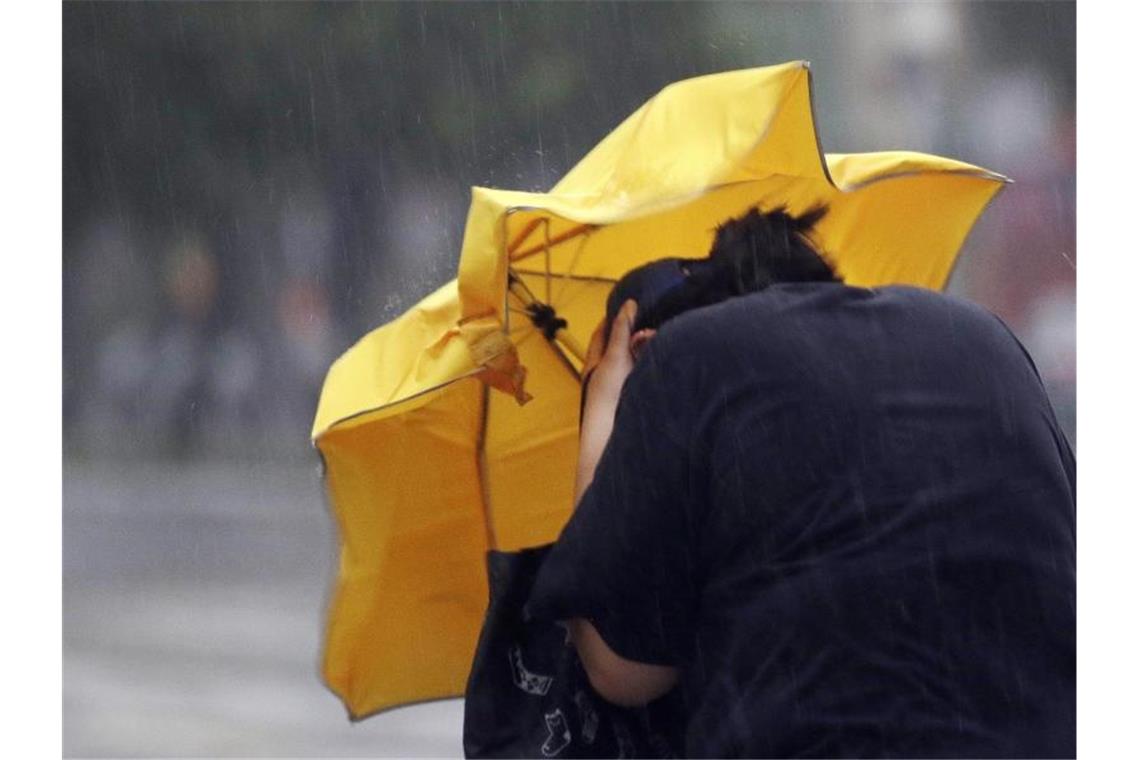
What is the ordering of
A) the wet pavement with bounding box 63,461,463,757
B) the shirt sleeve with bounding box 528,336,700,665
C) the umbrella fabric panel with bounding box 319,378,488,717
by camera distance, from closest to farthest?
1. the shirt sleeve with bounding box 528,336,700,665
2. the umbrella fabric panel with bounding box 319,378,488,717
3. the wet pavement with bounding box 63,461,463,757

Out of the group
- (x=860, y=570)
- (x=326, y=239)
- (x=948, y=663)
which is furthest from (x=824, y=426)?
(x=326, y=239)

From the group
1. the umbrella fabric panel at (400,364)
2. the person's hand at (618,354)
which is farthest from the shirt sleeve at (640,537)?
the umbrella fabric panel at (400,364)

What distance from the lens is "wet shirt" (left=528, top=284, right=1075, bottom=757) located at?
1935 millimetres

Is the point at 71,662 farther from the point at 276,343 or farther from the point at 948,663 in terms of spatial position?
the point at 276,343

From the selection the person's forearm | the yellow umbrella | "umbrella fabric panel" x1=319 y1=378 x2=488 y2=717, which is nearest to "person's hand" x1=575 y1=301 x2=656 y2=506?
Result: the person's forearm

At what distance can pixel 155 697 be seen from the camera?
790 centimetres

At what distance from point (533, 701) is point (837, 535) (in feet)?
2.26

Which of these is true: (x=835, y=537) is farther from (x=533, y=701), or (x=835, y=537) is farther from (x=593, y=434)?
(x=533, y=701)

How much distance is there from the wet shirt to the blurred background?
5.21 meters

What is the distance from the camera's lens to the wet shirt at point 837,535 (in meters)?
1.93

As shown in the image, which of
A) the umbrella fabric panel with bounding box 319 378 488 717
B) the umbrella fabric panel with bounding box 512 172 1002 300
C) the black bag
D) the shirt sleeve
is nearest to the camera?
the shirt sleeve

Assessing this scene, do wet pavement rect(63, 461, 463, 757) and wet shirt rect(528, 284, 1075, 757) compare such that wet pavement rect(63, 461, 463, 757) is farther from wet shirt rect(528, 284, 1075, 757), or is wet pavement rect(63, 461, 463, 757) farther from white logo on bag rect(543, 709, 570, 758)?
wet shirt rect(528, 284, 1075, 757)

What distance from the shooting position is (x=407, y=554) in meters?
3.11

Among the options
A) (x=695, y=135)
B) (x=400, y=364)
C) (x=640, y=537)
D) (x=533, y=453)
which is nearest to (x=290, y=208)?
(x=533, y=453)
